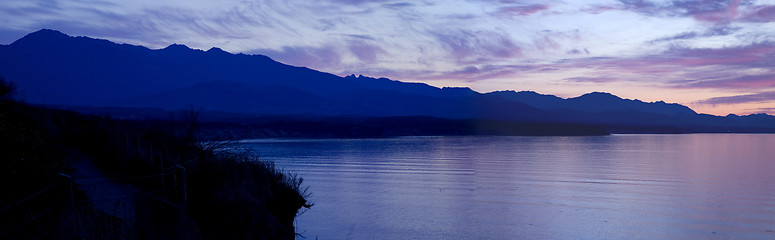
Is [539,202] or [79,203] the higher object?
[79,203]

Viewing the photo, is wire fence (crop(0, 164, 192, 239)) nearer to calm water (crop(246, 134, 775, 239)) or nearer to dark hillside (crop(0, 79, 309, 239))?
dark hillside (crop(0, 79, 309, 239))

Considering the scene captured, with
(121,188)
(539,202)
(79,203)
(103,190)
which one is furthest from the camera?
(539,202)

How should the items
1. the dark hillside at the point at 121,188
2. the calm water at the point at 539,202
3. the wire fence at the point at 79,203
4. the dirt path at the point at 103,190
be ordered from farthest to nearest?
the calm water at the point at 539,202
the dirt path at the point at 103,190
the dark hillside at the point at 121,188
the wire fence at the point at 79,203

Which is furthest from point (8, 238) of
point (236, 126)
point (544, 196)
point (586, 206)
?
point (236, 126)

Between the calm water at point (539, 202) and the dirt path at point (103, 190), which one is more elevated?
the dirt path at point (103, 190)

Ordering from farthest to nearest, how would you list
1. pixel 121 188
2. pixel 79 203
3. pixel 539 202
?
pixel 539 202, pixel 121 188, pixel 79 203

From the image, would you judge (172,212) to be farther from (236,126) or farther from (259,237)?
(236,126)

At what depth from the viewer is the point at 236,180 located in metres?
17.9

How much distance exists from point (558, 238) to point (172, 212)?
1582 centimetres

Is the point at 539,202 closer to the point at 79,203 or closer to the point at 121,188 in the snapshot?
the point at 121,188

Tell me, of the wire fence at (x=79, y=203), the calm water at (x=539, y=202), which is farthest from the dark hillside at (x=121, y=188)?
the calm water at (x=539, y=202)

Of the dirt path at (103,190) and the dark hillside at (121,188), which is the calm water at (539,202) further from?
the dirt path at (103,190)

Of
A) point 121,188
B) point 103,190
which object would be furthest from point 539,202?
point 103,190

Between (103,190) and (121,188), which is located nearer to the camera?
(103,190)
